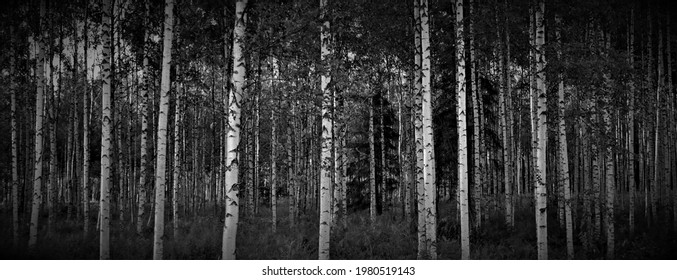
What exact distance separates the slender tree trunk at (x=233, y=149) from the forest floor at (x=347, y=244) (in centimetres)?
273

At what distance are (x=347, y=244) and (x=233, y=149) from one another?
5.19m

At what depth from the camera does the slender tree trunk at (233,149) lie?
16.9 feet

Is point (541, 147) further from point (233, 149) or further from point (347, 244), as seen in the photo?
point (233, 149)

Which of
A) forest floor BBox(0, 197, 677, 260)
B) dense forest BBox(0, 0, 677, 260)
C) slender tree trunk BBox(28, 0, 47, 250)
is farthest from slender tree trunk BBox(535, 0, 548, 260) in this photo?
slender tree trunk BBox(28, 0, 47, 250)

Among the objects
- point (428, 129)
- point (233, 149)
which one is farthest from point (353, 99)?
point (233, 149)

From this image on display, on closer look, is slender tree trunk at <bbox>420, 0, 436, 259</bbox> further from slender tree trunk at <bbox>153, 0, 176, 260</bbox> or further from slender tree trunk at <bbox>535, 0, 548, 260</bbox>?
slender tree trunk at <bbox>153, 0, 176, 260</bbox>

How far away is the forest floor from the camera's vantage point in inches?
300

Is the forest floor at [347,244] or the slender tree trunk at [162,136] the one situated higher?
the slender tree trunk at [162,136]

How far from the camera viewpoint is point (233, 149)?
518cm

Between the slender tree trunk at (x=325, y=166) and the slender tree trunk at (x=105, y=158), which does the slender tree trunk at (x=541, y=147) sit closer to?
the slender tree trunk at (x=325, y=166)

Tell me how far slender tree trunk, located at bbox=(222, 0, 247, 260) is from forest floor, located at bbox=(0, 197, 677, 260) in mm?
2729

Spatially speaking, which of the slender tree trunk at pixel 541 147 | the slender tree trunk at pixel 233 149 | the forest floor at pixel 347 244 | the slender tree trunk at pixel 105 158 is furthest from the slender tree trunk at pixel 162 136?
the slender tree trunk at pixel 541 147

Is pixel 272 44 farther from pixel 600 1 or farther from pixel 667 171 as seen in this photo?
pixel 667 171

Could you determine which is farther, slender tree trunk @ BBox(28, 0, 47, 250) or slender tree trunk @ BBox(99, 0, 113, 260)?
slender tree trunk @ BBox(28, 0, 47, 250)
